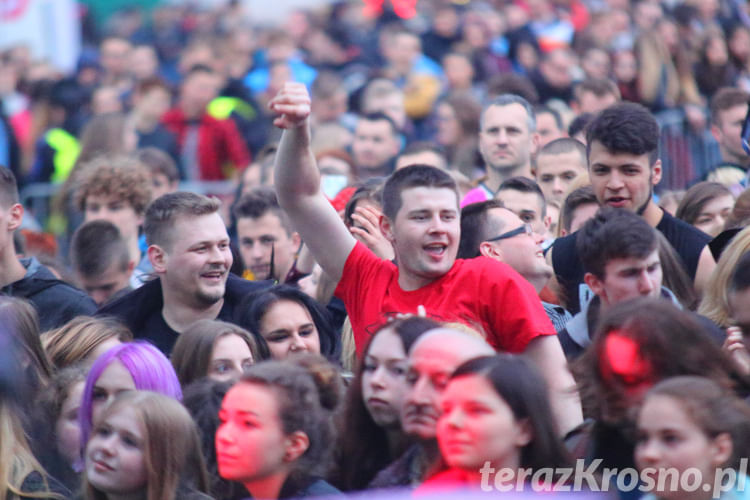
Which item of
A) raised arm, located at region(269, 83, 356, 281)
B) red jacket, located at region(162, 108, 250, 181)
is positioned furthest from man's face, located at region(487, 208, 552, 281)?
red jacket, located at region(162, 108, 250, 181)

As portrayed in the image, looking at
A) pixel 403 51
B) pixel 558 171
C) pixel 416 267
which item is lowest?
pixel 416 267

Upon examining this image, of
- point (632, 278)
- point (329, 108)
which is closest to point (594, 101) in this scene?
point (329, 108)

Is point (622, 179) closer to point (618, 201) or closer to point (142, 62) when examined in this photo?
point (618, 201)

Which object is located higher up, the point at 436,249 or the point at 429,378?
the point at 436,249

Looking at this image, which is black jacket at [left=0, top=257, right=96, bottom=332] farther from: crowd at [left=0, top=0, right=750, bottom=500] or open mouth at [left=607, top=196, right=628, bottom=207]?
open mouth at [left=607, top=196, right=628, bottom=207]

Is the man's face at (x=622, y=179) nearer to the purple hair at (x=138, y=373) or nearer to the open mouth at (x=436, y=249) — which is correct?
the open mouth at (x=436, y=249)

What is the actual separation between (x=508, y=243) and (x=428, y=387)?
2.11m

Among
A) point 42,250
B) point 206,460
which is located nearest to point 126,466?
point 206,460

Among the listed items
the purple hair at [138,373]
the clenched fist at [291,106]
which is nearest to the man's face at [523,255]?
the clenched fist at [291,106]

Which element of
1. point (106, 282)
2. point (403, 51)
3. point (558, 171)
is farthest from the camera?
point (403, 51)

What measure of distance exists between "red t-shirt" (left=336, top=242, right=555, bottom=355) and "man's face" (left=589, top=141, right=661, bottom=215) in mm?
1138

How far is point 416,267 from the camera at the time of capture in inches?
203

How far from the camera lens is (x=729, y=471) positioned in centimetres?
355

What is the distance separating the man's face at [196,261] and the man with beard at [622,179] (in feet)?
5.50
